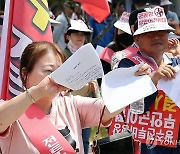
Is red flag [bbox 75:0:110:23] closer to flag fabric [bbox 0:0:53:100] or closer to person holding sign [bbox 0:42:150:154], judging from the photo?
flag fabric [bbox 0:0:53:100]

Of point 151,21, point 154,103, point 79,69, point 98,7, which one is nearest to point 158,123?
point 154,103

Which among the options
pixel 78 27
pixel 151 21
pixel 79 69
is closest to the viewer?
pixel 79 69

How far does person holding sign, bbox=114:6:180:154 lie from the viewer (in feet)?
10.3

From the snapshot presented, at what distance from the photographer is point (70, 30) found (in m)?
5.65

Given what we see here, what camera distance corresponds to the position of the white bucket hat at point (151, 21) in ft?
10.6

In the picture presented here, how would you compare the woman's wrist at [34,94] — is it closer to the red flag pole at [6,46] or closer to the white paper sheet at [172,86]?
the white paper sheet at [172,86]

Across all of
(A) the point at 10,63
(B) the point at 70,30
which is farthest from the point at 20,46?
(B) the point at 70,30

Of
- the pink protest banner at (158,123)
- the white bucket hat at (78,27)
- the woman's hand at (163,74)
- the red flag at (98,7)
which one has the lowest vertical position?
the white bucket hat at (78,27)

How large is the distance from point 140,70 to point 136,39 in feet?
3.01

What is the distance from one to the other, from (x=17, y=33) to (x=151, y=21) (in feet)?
2.93

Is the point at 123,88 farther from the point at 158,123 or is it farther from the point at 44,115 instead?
the point at 158,123

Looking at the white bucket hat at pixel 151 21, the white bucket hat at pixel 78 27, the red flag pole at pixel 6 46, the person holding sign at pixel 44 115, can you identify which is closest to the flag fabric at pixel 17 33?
the red flag pole at pixel 6 46

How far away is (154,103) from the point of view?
3.16 metres

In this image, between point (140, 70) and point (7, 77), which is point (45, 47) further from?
point (7, 77)
